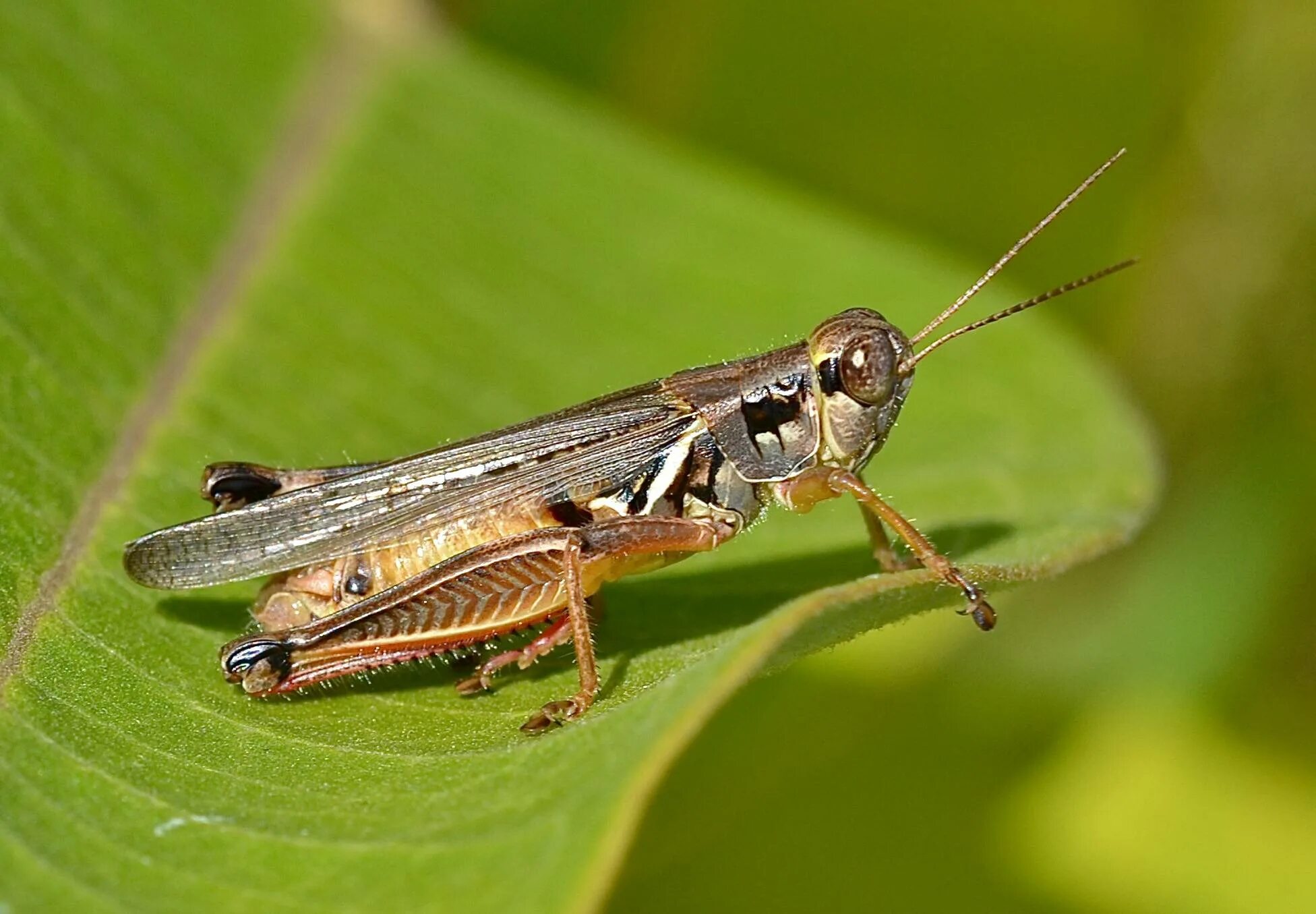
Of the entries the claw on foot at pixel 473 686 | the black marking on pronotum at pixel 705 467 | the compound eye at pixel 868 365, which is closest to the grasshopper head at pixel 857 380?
the compound eye at pixel 868 365

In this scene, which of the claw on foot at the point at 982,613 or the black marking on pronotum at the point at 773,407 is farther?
the black marking on pronotum at the point at 773,407

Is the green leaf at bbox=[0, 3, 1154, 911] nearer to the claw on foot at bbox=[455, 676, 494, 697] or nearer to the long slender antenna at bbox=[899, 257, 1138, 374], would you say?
the claw on foot at bbox=[455, 676, 494, 697]

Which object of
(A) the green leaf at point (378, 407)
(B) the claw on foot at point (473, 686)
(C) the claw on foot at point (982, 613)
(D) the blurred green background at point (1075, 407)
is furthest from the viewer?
(D) the blurred green background at point (1075, 407)

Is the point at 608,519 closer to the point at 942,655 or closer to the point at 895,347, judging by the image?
the point at 895,347

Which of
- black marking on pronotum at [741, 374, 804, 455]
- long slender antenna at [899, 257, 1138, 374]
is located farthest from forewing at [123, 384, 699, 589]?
long slender antenna at [899, 257, 1138, 374]

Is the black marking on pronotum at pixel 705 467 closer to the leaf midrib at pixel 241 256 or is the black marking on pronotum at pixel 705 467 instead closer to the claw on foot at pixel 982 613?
the claw on foot at pixel 982 613

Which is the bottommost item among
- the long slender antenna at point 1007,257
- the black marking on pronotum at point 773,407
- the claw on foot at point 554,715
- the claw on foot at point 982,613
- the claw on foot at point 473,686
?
the claw on foot at point 554,715

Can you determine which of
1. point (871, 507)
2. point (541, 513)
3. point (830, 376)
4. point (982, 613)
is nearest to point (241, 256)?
point (541, 513)
